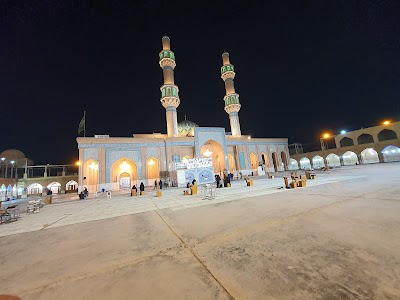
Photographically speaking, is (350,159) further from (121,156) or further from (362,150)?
(121,156)

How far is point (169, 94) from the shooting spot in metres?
27.7

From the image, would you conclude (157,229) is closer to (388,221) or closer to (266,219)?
(266,219)

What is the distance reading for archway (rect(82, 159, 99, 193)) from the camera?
67.0 ft

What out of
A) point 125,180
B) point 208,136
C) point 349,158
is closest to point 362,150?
point 349,158

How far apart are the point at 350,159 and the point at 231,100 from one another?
2687cm

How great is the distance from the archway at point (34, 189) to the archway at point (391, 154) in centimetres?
5567

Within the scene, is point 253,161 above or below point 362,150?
below

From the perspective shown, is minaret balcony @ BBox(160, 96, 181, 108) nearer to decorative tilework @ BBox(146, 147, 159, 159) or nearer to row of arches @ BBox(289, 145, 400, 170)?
decorative tilework @ BBox(146, 147, 159, 159)

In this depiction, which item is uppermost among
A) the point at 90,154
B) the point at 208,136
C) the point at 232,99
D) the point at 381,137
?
the point at 232,99

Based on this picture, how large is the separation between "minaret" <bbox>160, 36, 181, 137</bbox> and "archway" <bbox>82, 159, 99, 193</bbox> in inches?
422

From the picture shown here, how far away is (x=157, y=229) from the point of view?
13.9ft

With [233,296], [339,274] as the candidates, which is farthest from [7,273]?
[339,274]

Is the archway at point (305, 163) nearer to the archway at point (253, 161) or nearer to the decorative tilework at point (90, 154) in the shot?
the archway at point (253, 161)

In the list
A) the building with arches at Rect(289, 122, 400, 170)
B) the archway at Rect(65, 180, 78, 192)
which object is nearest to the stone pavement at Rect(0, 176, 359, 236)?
the building with arches at Rect(289, 122, 400, 170)
